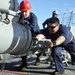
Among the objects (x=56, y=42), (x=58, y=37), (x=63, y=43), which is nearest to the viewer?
(x=56, y=42)

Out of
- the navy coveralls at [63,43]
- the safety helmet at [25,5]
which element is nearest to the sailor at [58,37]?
the navy coveralls at [63,43]

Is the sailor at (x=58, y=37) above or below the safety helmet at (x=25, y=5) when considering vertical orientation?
below

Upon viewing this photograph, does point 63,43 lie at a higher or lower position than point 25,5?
lower

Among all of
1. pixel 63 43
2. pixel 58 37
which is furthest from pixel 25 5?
pixel 63 43

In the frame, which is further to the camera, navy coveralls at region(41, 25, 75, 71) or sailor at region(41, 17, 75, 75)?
navy coveralls at region(41, 25, 75, 71)

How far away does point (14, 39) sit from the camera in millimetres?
4090

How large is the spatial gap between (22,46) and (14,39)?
322 mm

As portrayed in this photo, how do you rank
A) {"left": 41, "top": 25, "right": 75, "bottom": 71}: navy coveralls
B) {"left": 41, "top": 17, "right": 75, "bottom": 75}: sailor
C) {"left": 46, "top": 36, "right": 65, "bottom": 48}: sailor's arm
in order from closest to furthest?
{"left": 46, "top": 36, "right": 65, "bottom": 48}: sailor's arm
{"left": 41, "top": 17, "right": 75, "bottom": 75}: sailor
{"left": 41, "top": 25, "right": 75, "bottom": 71}: navy coveralls

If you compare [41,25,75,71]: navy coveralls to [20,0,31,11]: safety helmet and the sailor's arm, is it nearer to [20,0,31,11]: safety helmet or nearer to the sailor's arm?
the sailor's arm

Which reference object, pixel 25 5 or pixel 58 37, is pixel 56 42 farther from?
pixel 25 5

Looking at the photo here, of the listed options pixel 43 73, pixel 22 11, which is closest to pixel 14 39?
pixel 22 11

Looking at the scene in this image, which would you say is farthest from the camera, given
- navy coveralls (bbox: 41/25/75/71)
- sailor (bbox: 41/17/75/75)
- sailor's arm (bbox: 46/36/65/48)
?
navy coveralls (bbox: 41/25/75/71)

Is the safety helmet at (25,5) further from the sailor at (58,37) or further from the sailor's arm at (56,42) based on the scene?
the sailor's arm at (56,42)

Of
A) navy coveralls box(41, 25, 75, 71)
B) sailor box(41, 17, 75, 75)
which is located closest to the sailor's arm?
sailor box(41, 17, 75, 75)
